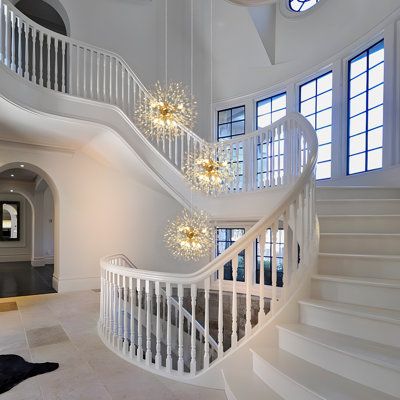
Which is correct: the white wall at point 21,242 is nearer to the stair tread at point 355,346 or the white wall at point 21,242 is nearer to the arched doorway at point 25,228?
the arched doorway at point 25,228

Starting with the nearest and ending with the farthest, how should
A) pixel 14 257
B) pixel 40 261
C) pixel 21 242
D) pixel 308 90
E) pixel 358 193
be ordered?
pixel 358 193 → pixel 308 90 → pixel 40 261 → pixel 14 257 → pixel 21 242

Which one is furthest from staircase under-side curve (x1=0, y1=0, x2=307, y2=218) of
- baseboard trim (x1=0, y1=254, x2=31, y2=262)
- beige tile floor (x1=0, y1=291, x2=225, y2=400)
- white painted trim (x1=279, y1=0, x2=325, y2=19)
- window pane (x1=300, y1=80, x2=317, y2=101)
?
baseboard trim (x1=0, y1=254, x2=31, y2=262)

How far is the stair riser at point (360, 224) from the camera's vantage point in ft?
10.2

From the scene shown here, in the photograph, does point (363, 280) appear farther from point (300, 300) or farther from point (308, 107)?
point (308, 107)

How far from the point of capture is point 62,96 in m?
4.84

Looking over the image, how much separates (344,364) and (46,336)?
11.1ft

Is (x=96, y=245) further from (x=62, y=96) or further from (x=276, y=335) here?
(x=276, y=335)

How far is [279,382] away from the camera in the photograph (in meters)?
1.95

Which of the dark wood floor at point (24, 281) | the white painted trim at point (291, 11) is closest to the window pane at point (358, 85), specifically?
the white painted trim at point (291, 11)

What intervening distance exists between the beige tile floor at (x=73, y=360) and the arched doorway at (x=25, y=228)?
10.7 feet

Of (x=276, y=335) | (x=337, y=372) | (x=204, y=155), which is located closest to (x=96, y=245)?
(x=204, y=155)

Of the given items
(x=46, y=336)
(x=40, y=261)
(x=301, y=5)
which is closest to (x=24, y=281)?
(x=40, y=261)

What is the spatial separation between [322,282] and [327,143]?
12.8ft

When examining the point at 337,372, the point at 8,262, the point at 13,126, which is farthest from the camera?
the point at 8,262
